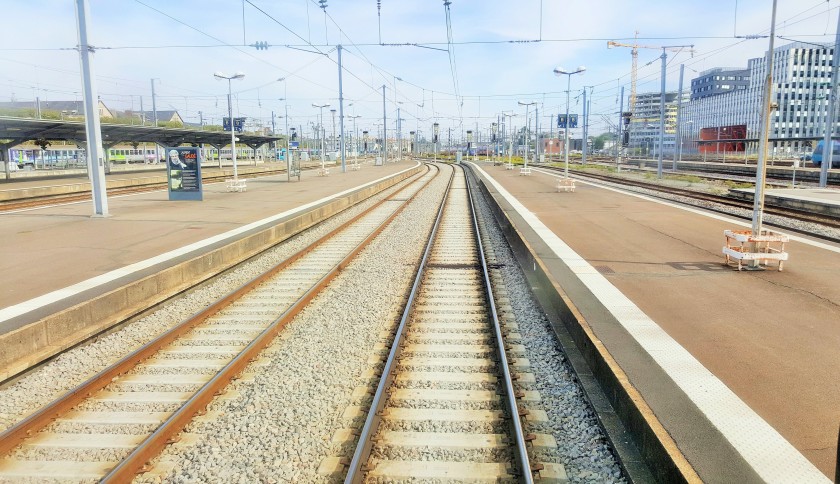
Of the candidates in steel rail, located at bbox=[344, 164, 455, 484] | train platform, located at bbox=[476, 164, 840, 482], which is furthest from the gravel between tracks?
train platform, located at bbox=[476, 164, 840, 482]

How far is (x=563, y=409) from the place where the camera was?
5496mm

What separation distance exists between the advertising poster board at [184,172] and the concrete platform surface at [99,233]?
51 cm

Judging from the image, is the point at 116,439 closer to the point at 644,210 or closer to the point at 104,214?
the point at 104,214

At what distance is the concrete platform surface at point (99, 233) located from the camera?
393 inches

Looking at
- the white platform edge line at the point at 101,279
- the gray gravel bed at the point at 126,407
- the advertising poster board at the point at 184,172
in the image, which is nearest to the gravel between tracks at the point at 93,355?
the gray gravel bed at the point at 126,407

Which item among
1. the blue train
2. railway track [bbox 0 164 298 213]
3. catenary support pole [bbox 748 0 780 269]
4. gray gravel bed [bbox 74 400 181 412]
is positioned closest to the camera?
gray gravel bed [bbox 74 400 181 412]

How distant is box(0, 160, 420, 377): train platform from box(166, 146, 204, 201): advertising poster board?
557 mm

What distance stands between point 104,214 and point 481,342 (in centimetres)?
1425

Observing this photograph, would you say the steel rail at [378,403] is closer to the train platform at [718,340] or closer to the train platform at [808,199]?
the train platform at [718,340]

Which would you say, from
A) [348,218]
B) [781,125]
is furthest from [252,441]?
[781,125]

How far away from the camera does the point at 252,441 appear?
4.96 meters

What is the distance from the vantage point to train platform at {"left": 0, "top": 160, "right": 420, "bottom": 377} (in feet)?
26.5

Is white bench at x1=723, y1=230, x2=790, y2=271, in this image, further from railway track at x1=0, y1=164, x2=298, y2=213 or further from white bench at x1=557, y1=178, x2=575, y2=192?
railway track at x1=0, y1=164, x2=298, y2=213

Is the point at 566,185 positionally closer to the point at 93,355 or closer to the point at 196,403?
the point at 93,355
